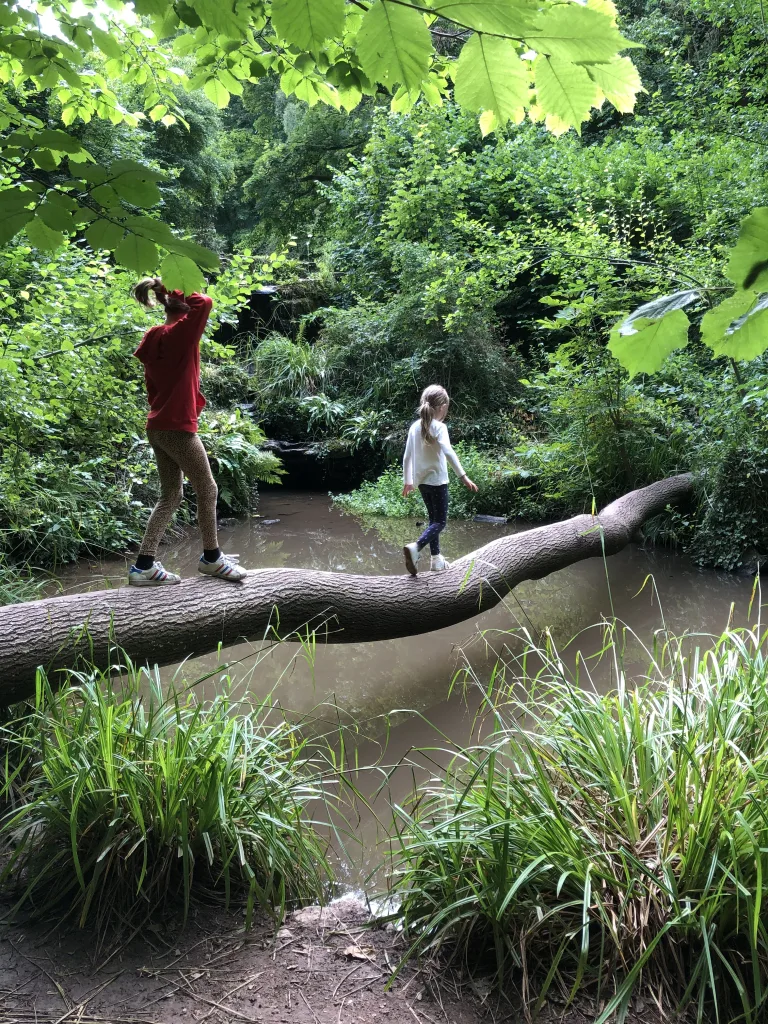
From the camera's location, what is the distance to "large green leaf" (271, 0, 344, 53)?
101cm

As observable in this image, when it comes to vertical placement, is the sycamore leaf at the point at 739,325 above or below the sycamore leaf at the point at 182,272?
below

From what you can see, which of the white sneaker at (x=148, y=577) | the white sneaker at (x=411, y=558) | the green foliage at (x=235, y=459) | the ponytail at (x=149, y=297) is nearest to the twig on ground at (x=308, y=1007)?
the white sneaker at (x=148, y=577)

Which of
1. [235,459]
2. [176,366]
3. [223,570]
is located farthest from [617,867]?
[235,459]

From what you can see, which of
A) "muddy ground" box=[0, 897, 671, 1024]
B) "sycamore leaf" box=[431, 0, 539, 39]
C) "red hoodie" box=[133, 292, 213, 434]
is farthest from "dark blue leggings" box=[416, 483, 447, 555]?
"sycamore leaf" box=[431, 0, 539, 39]

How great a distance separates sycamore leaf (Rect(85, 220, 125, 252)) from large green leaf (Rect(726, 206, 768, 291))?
42.8 inches

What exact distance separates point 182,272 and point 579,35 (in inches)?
31.9

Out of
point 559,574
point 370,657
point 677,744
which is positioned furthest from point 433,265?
point 677,744

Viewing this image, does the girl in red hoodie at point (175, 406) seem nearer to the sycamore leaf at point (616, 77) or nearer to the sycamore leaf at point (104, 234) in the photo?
the sycamore leaf at point (104, 234)

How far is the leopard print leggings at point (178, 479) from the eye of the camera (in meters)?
3.71

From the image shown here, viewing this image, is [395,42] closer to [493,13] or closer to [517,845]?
[493,13]

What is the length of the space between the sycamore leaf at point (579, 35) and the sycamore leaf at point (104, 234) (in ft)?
2.68

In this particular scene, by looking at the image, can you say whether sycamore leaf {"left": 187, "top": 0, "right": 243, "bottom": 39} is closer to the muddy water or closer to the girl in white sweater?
the muddy water

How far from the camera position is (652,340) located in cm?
84

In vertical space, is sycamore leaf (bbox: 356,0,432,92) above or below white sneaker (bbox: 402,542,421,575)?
above
